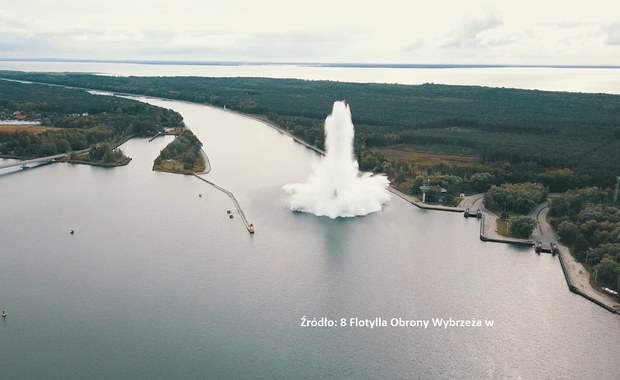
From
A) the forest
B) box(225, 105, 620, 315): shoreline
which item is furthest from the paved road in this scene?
the forest

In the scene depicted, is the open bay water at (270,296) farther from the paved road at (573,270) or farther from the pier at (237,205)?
the paved road at (573,270)

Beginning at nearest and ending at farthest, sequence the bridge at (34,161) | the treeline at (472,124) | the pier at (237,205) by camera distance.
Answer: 1. the pier at (237,205)
2. the treeline at (472,124)
3. the bridge at (34,161)

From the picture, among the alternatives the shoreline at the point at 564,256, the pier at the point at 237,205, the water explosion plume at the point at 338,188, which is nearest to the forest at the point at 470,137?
the shoreline at the point at 564,256

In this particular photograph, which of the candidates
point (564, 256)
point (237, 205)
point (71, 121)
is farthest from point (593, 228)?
point (71, 121)

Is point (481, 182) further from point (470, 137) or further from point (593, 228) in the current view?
point (470, 137)

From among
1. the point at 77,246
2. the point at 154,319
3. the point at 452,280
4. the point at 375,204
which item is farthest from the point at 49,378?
the point at 375,204
